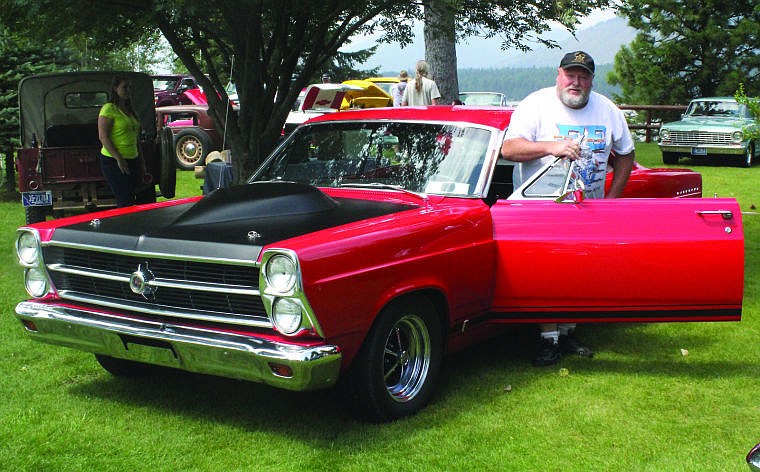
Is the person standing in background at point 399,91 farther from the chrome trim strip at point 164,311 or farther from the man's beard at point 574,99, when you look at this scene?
the chrome trim strip at point 164,311

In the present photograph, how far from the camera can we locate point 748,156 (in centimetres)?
2086

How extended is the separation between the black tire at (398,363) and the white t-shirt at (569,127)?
1380 mm

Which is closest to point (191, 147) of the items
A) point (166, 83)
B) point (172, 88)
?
point (172, 88)

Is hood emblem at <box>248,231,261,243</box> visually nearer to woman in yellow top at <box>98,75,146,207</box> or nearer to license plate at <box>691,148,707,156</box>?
woman in yellow top at <box>98,75,146,207</box>

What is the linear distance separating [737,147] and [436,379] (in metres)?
17.2

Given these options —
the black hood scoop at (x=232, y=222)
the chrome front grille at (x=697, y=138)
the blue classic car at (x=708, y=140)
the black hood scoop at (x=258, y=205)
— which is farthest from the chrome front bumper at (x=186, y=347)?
the chrome front grille at (x=697, y=138)

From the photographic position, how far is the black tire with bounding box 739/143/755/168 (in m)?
20.7

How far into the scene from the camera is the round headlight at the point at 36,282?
521 centimetres

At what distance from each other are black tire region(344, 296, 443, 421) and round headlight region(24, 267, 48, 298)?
177 centimetres

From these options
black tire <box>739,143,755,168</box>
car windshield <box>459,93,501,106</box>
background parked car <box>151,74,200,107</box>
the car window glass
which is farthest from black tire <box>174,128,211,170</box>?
black tire <box>739,143,755,168</box>

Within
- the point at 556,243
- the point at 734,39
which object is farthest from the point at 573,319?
the point at 734,39

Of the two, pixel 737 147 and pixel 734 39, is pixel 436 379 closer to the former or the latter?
pixel 737 147

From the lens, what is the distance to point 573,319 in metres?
5.47

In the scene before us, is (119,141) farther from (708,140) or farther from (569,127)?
(708,140)
